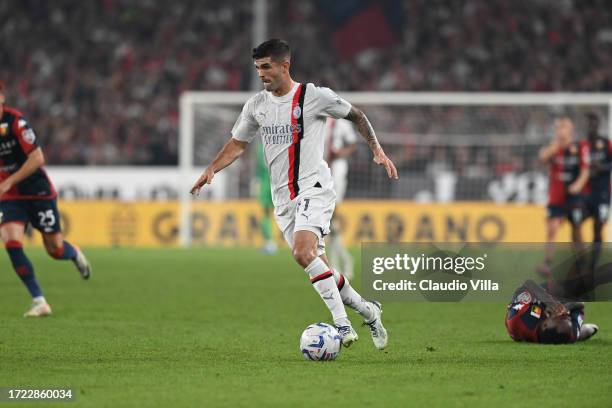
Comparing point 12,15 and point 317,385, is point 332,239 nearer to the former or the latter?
point 317,385

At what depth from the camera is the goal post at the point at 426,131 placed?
24.1 metres

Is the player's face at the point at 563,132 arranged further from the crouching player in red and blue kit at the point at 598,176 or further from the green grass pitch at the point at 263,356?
the green grass pitch at the point at 263,356

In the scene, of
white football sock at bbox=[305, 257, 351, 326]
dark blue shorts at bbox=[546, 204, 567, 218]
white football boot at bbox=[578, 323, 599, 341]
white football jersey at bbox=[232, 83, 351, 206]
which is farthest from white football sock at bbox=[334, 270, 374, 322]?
dark blue shorts at bbox=[546, 204, 567, 218]

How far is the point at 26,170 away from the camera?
1055 cm

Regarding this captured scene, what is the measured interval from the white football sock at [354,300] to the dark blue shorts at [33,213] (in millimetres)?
4034

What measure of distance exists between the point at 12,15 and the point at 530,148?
16.2 metres

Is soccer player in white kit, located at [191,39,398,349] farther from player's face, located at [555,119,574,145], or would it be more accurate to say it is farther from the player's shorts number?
player's face, located at [555,119,574,145]

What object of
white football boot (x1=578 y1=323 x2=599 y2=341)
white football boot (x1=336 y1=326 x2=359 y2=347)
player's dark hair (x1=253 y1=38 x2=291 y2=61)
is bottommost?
white football boot (x1=578 y1=323 x2=599 y2=341)

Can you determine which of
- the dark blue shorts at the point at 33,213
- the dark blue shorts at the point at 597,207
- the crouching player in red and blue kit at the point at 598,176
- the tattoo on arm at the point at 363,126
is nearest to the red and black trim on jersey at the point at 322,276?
the tattoo on arm at the point at 363,126

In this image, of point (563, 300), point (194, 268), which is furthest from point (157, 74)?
point (563, 300)

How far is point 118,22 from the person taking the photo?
110ft

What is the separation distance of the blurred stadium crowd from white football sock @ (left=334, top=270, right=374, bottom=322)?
2027 cm

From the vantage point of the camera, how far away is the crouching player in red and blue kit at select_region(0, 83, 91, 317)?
10727mm

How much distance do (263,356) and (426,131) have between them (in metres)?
17.6
